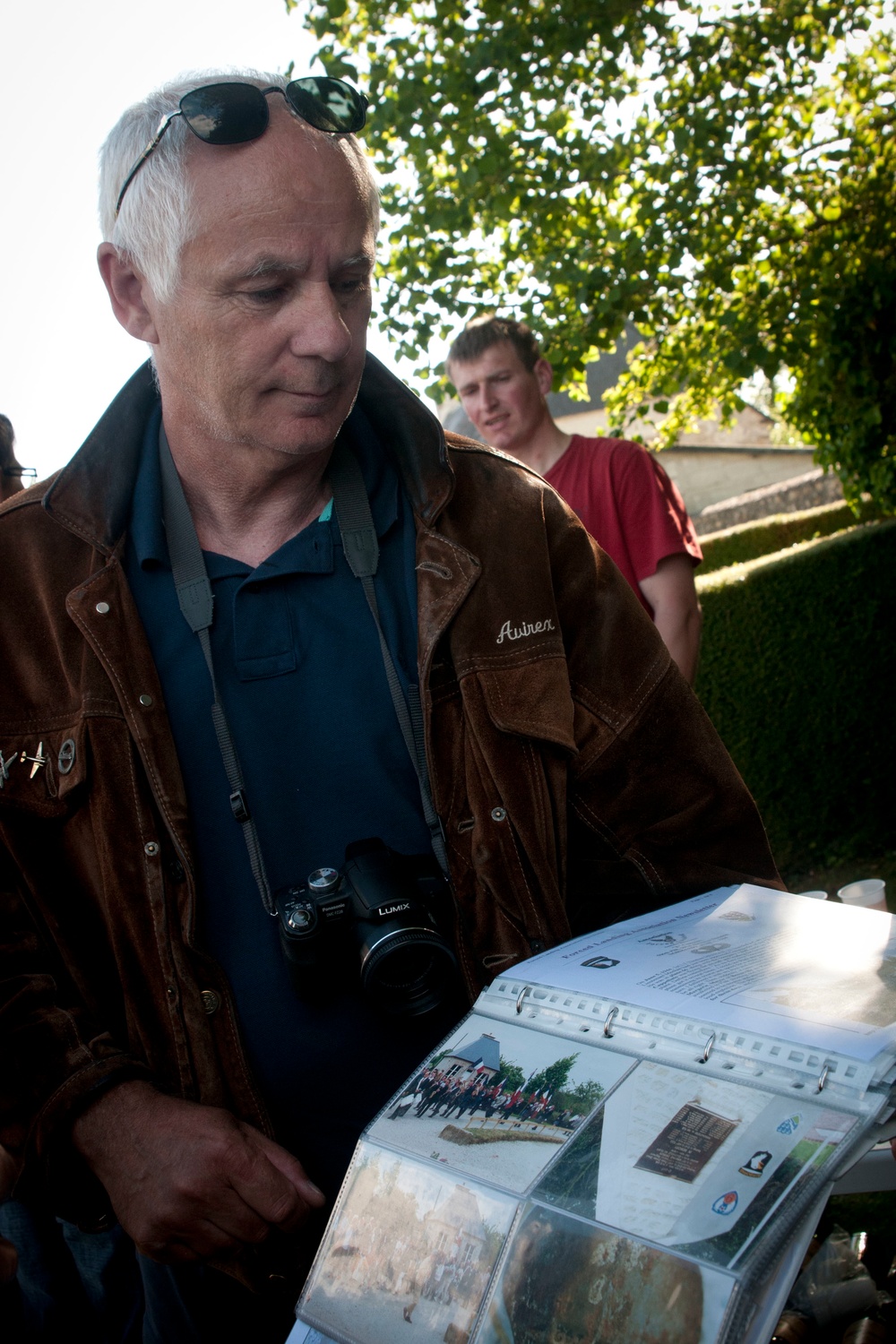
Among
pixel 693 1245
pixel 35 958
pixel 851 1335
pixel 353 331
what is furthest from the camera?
pixel 851 1335

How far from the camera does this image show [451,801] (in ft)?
6.29

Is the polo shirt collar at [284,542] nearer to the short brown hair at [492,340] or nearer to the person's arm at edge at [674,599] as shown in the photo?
the person's arm at edge at [674,599]

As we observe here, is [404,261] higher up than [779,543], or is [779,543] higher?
[404,261]

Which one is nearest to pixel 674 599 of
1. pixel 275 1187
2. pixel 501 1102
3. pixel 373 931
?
pixel 373 931

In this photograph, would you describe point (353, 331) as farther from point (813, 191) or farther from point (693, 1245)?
point (813, 191)

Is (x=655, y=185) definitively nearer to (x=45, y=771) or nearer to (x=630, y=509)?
(x=630, y=509)

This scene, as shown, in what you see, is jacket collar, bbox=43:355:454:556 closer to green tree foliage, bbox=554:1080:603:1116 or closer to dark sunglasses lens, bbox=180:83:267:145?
dark sunglasses lens, bbox=180:83:267:145

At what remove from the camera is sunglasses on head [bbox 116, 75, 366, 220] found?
182 centimetres

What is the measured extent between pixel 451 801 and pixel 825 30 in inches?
279

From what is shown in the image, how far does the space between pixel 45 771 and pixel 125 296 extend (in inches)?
35.6

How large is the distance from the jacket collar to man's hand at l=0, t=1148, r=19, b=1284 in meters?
1.00

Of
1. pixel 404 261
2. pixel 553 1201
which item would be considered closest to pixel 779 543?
pixel 404 261

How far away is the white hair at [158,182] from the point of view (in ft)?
6.08

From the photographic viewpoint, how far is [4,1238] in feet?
4.92
